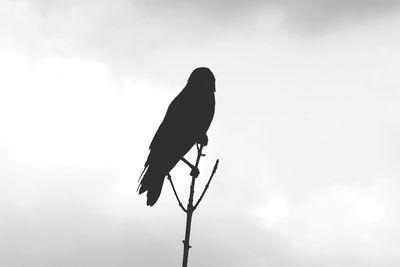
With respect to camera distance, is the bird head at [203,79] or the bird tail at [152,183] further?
the bird head at [203,79]

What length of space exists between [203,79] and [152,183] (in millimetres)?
2248

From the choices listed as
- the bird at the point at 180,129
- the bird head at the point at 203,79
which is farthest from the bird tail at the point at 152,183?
the bird head at the point at 203,79

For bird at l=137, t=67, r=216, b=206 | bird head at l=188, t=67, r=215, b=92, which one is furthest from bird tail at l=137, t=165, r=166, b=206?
bird head at l=188, t=67, r=215, b=92

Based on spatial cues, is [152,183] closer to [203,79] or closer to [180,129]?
[180,129]

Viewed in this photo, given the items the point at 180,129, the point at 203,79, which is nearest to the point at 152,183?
the point at 180,129

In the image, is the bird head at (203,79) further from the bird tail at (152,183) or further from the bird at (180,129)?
the bird tail at (152,183)

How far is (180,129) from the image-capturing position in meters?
8.38

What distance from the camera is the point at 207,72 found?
9.03 metres

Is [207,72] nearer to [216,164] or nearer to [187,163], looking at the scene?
[187,163]

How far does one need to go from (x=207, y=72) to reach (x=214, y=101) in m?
0.51

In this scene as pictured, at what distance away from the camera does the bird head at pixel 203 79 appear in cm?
899

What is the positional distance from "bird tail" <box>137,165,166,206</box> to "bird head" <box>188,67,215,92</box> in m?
1.85

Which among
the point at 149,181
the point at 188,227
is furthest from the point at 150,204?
the point at 188,227

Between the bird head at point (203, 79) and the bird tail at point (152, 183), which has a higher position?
the bird head at point (203, 79)
